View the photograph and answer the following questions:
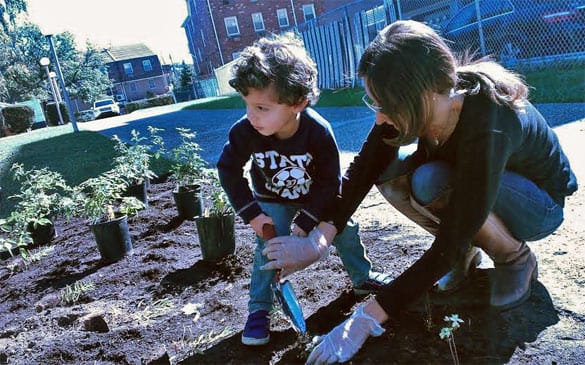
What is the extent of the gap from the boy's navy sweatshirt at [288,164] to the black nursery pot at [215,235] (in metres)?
0.67

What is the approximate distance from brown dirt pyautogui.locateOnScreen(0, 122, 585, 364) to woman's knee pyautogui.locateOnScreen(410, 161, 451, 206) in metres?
0.44

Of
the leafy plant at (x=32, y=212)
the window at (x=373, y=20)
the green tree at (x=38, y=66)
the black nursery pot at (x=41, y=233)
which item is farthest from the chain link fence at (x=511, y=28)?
the green tree at (x=38, y=66)

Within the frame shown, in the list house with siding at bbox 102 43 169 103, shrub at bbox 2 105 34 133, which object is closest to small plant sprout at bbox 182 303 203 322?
shrub at bbox 2 105 34 133

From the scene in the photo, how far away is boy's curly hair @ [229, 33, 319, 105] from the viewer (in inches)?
71.9

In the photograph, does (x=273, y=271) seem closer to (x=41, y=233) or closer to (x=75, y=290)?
(x=75, y=290)

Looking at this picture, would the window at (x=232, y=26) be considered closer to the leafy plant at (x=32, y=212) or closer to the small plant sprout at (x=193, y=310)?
the leafy plant at (x=32, y=212)

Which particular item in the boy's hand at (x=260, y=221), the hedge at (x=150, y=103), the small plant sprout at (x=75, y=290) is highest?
the hedge at (x=150, y=103)

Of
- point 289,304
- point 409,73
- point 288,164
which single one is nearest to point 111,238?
point 288,164

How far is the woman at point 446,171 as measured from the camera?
4.53ft

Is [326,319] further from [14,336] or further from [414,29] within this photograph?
[14,336]

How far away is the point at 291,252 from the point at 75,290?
1.50 metres

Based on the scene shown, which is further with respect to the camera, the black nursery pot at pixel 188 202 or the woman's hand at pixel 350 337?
the black nursery pot at pixel 188 202

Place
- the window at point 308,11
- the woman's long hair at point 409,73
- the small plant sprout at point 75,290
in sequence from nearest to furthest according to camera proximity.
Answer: the woman's long hair at point 409,73
the small plant sprout at point 75,290
the window at point 308,11

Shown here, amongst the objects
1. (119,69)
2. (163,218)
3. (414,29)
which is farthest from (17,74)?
(414,29)
